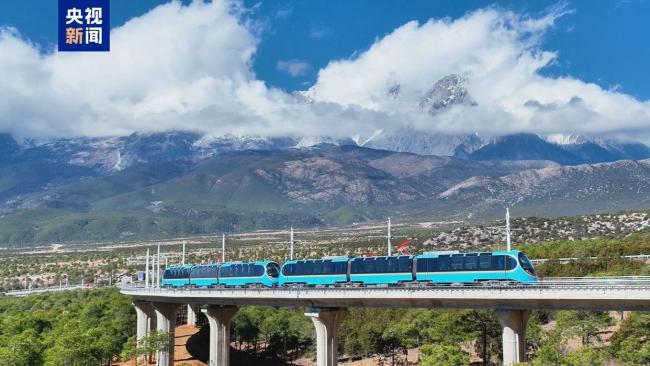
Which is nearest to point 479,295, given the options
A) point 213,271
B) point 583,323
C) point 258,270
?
point 258,270

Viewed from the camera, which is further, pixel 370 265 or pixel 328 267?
pixel 328 267

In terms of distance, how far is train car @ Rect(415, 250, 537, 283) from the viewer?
5622cm

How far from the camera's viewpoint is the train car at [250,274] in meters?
77.2

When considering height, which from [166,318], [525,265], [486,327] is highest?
[525,265]

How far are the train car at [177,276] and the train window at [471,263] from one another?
45030mm

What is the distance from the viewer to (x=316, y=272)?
70250 millimetres

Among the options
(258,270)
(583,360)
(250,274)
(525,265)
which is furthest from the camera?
(250,274)

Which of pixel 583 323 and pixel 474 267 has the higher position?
pixel 474 267

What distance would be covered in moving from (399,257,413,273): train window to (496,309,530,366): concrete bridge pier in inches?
380

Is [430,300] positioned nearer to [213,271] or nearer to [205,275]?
[213,271]

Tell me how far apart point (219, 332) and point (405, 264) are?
32506 millimetres

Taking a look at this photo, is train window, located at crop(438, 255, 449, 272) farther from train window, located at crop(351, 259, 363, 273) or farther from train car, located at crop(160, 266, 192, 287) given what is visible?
train car, located at crop(160, 266, 192, 287)

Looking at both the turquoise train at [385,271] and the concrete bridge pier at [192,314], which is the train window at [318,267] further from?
the concrete bridge pier at [192,314]

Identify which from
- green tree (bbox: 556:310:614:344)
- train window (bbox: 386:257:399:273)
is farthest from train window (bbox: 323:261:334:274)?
green tree (bbox: 556:310:614:344)
